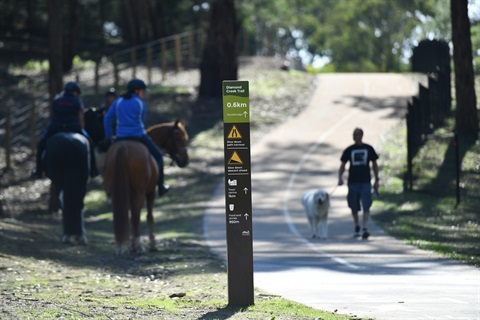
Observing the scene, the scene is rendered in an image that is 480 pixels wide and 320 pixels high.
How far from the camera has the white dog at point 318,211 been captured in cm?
2234

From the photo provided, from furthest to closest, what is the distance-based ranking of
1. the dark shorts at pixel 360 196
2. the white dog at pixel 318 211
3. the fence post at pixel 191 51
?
the fence post at pixel 191 51 < the dark shorts at pixel 360 196 < the white dog at pixel 318 211

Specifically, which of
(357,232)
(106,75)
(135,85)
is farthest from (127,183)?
(106,75)

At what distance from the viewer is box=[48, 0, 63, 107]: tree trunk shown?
2906cm

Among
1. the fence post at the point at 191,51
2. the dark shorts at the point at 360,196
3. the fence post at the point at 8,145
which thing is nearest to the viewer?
the dark shorts at the point at 360,196

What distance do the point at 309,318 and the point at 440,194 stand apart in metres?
16.5

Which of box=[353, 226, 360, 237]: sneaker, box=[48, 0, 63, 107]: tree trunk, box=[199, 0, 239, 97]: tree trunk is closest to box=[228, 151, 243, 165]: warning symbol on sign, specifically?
box=[353, 226, 360, 237]: sneaker

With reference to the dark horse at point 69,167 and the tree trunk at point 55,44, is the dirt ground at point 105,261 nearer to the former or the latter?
the dark horse at point 69,167

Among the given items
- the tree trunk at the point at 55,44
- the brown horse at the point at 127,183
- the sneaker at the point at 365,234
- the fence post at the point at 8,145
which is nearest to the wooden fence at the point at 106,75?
the fence post at the point at 8,145

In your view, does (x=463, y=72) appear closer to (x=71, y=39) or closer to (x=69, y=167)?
(x=69, y=167)

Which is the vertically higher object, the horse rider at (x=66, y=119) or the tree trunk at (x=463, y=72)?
the tree trunk at (x=463, y=72)

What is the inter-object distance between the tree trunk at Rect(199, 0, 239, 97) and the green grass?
10.5 m

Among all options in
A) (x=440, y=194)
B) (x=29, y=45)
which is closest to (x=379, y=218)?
(x=440, y=194)

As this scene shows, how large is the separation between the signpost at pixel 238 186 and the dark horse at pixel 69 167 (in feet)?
25.3

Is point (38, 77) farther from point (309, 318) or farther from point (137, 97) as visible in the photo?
point (309, 318)
